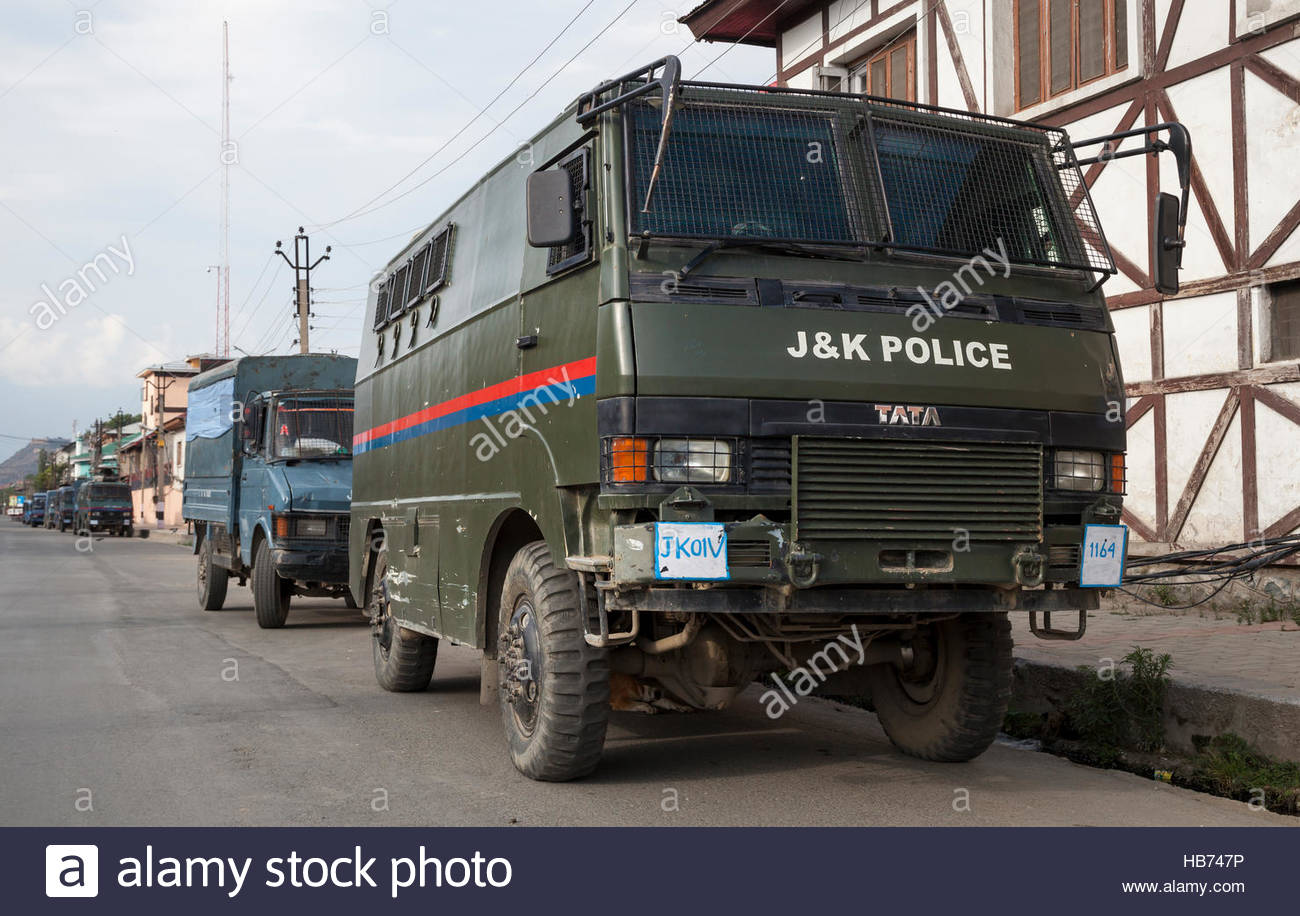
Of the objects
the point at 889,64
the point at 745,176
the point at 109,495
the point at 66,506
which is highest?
the point at 889,64

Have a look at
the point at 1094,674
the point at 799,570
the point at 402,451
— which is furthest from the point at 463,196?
the point at 1094,674

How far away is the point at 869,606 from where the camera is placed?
5.43 meters

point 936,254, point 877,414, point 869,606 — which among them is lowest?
point 869,606

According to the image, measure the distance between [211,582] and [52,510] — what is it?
70453 millimetres

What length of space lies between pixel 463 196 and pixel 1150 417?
7.89 meters

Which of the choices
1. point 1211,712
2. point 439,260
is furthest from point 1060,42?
point 1211,712

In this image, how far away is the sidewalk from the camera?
651 centimetres

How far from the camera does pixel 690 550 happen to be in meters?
5.11

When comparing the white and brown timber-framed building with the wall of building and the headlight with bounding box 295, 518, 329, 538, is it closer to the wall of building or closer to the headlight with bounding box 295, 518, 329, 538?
the wall of building

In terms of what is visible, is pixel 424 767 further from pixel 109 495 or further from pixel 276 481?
pixel 109 495

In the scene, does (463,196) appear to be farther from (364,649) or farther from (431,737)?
(364,649)

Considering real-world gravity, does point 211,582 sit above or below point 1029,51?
below

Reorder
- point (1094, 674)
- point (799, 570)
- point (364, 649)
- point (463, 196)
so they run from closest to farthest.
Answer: point (799, 570), point (1094, 674), point (463, 196), point (364, 649)
